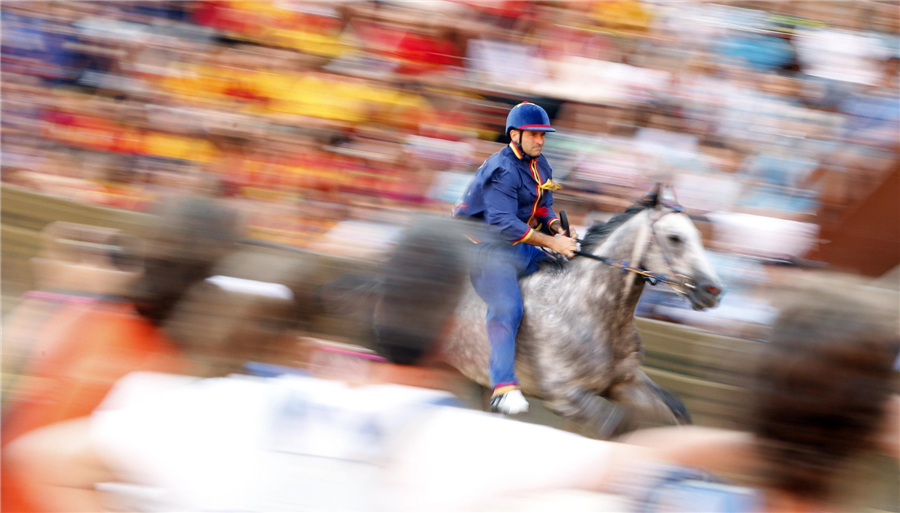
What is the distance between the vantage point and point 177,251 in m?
1.85

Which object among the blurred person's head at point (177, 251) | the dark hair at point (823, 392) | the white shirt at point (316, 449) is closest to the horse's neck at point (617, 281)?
the blurred person's head at point (177, 251)

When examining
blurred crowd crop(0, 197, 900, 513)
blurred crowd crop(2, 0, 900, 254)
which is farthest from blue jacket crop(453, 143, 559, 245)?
blurred crowd crop(0, 197, 900, 513)

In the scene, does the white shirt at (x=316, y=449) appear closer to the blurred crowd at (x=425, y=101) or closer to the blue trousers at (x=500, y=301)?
the blue trousers at (x=500, y=301)

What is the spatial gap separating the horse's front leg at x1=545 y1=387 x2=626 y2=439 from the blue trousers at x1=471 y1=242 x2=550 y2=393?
204 mm

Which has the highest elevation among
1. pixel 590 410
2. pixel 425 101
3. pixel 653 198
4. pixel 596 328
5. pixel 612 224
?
pixel 425 101

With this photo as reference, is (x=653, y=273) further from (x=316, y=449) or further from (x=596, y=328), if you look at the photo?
(x=316, y=449)

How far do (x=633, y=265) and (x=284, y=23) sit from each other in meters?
2.58

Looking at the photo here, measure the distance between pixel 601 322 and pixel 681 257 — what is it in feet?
1.37

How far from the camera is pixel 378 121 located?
15.3 ft

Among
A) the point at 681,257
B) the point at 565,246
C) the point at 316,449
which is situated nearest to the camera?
the point at 316,449

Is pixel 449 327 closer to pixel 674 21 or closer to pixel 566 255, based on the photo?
pixel 566 255

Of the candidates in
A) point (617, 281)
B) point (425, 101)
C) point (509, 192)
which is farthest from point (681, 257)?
point (425, 101)

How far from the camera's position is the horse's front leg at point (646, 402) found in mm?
3475

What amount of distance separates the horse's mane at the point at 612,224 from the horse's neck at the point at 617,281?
43 millimetres
